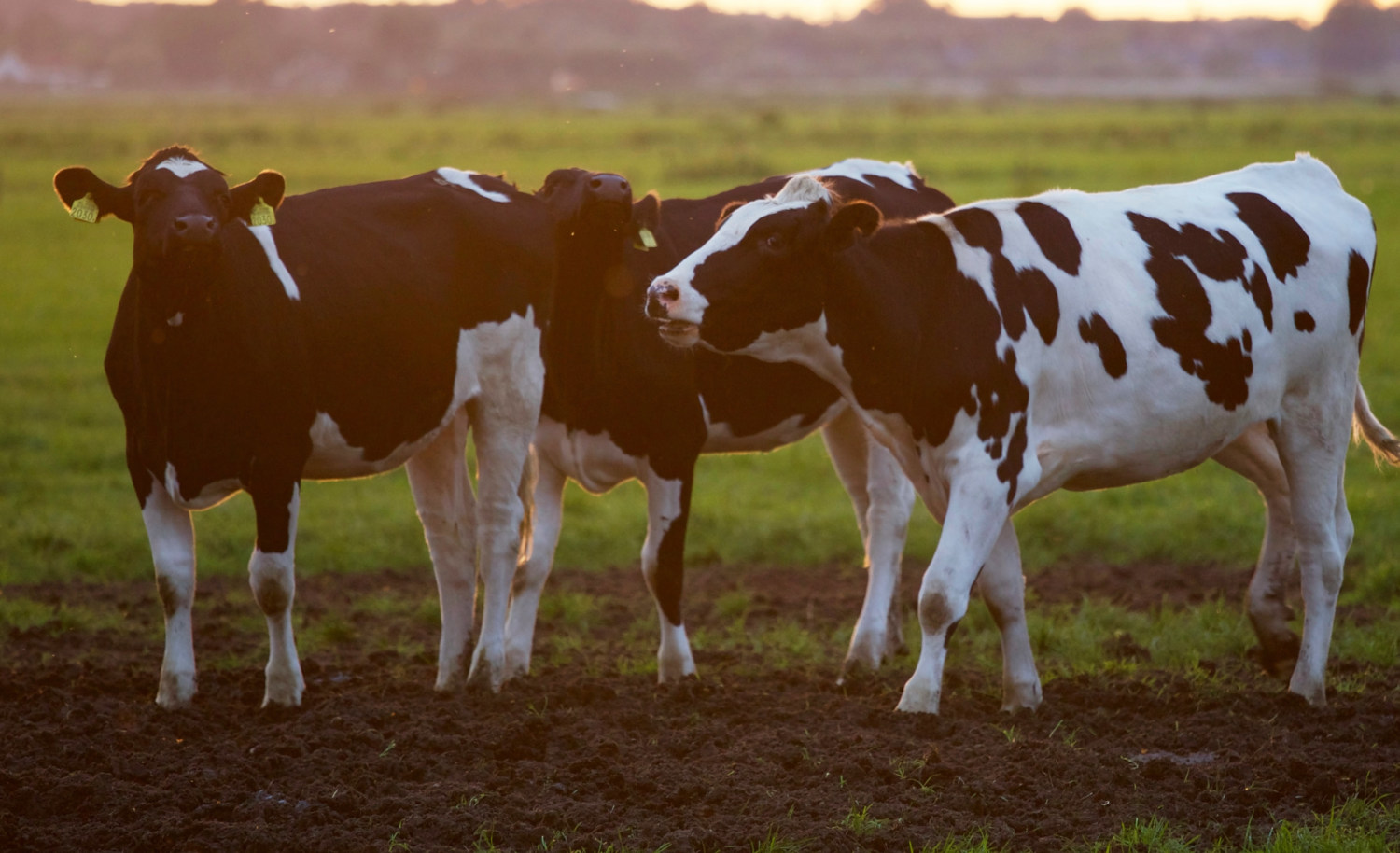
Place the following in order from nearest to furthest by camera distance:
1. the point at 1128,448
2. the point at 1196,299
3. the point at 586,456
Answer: the point at 1128,448 → the point at 1196,299 → the point at 586,456

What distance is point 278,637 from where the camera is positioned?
256 inches

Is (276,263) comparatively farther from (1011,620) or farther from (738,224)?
(1011,620)

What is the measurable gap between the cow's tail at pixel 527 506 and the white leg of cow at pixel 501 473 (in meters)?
0.09

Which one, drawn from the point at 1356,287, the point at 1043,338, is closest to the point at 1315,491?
→ the point at 1356,287

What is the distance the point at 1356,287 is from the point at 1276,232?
21.0 inches

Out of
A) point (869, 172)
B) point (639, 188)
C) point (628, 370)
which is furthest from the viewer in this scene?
point (639, 188)

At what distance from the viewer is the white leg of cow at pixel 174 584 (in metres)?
6.39

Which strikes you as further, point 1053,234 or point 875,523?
point 875,523

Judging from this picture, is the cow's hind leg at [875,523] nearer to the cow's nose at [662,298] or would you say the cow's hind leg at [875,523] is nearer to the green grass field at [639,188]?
the green grass field at [639,188]

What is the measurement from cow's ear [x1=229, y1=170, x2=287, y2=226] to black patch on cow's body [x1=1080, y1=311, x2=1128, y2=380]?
11.0 ft

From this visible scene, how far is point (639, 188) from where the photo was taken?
31719mm

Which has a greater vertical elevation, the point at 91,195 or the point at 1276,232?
the point at 91,195

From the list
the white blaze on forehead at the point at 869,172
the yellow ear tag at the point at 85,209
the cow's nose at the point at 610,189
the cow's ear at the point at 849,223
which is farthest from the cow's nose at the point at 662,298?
the white blaze on forehead at the point at 869,172

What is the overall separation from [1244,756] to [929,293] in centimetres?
218
